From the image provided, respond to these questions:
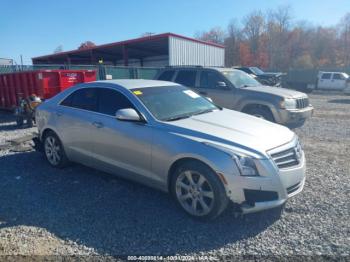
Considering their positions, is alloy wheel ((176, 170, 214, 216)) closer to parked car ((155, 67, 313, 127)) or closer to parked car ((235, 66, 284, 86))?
parked car ((155, 67, 313, 127))

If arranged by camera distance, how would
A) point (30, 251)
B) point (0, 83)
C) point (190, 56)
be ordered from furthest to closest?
point (190, 56), point (0, 83), point (30, 251)

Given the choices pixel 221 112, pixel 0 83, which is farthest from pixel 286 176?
pixel 0 83

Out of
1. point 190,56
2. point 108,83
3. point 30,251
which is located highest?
point 190,56

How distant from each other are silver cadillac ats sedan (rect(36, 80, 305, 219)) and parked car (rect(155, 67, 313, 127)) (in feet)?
10.5

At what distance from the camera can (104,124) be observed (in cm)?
425

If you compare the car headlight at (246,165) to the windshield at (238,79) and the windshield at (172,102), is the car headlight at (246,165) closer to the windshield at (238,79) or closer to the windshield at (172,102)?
the windshield at (172,102)

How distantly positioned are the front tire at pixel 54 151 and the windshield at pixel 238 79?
497cm

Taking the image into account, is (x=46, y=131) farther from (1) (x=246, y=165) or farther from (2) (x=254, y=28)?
(2) (x=254, y=28)

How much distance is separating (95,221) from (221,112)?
2.45m

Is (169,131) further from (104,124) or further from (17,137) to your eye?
(17,137)

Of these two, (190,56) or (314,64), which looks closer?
(190,56)

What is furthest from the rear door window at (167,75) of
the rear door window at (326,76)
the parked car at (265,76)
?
the rear door window at (326,76)

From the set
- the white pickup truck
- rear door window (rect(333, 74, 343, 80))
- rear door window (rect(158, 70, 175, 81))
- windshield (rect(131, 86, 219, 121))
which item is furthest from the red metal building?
windshield (rect(131, 86, 219, 121))

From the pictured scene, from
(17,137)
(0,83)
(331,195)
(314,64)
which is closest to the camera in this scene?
(331,195)
